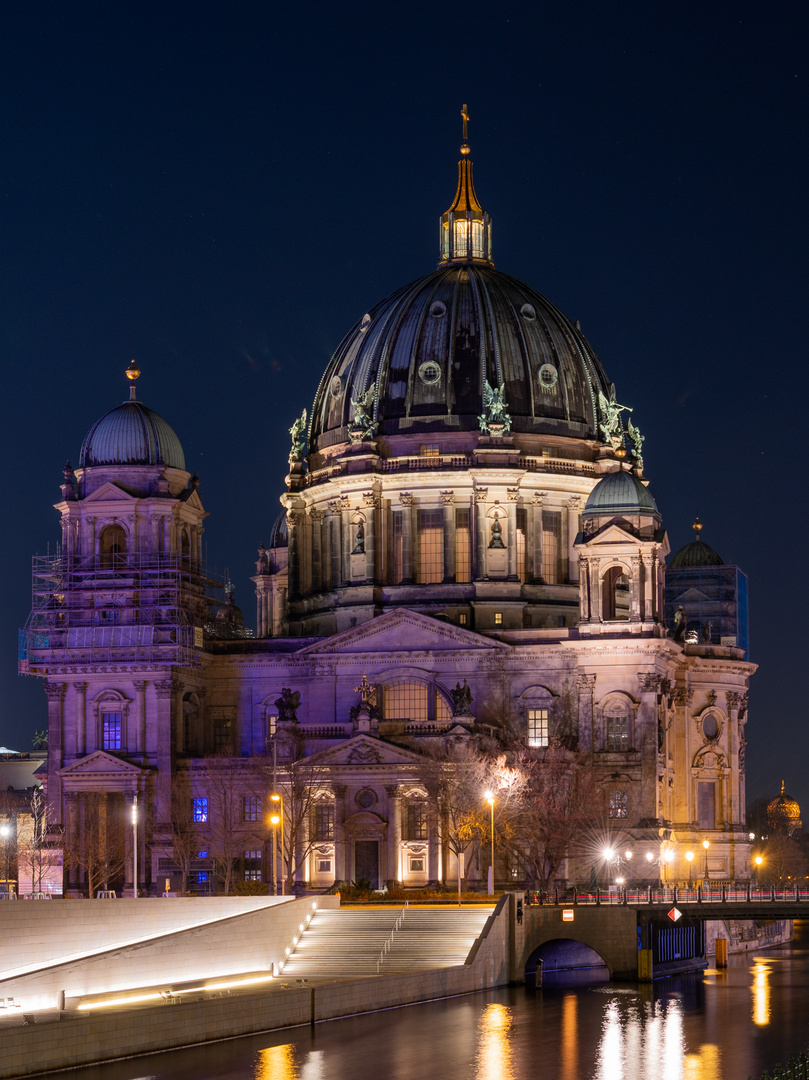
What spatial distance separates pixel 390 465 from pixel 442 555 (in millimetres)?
6414

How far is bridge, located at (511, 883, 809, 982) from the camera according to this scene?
91312 mm

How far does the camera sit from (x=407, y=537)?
130 m

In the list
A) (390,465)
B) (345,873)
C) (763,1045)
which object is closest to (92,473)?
(390,465)

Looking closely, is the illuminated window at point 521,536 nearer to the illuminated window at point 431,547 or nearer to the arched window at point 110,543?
the illuminated window at point 431,547

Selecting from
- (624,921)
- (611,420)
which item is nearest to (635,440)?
(611,420)

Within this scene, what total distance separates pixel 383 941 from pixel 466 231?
67468 millimetres

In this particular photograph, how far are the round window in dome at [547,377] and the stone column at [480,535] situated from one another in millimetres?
8763

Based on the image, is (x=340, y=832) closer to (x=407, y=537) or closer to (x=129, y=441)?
(x=407, y=537)

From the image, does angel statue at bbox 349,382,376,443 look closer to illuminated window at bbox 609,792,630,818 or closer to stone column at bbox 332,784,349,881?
stone column at bbox 332,784,349,881

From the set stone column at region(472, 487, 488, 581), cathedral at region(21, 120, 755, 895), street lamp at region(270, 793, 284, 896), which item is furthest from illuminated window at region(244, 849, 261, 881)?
stone column at region(472, 487, 488, 581)

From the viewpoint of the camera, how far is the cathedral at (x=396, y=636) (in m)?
116

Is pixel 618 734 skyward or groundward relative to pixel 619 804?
skyward

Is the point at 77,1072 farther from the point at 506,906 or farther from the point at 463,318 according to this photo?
the point at 463,318

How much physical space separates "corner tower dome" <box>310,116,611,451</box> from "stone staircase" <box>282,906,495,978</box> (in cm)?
4770
